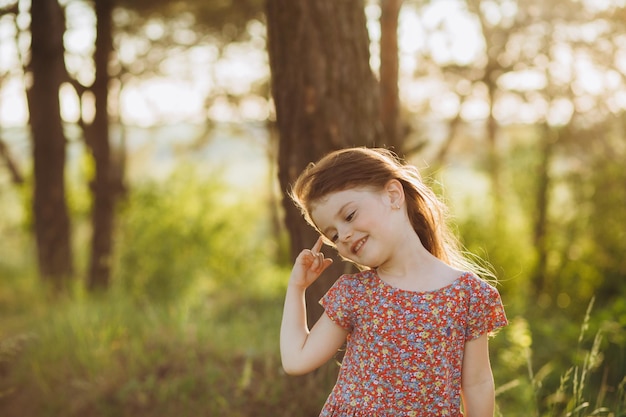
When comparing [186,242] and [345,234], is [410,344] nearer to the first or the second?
[345,234]

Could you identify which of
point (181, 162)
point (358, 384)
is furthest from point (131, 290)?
point (358, 384)

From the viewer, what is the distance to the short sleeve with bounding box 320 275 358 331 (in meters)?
2.08

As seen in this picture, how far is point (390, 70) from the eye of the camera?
461 cm

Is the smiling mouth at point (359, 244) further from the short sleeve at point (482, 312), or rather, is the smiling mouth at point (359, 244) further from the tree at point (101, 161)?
the tree at point (101, 161)

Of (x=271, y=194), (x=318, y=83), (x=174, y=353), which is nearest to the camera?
(x=318, y=83)

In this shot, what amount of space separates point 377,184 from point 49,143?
6620 millimetres

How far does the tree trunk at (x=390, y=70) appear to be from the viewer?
14.7 ft

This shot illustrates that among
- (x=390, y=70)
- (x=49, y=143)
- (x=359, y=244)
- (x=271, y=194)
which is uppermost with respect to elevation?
(x=390, y=70)

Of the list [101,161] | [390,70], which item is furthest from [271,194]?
[390,70]

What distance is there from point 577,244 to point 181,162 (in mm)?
5347

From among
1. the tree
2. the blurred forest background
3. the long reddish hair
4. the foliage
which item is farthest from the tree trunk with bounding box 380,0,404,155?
the tree

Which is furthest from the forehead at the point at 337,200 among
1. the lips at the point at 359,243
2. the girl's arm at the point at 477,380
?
the girl's arm at the point at 477,380

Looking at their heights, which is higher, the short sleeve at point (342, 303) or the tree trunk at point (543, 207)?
the short sleeve at point (342, 303)

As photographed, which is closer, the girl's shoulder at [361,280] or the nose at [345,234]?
the nose at [345,234]
